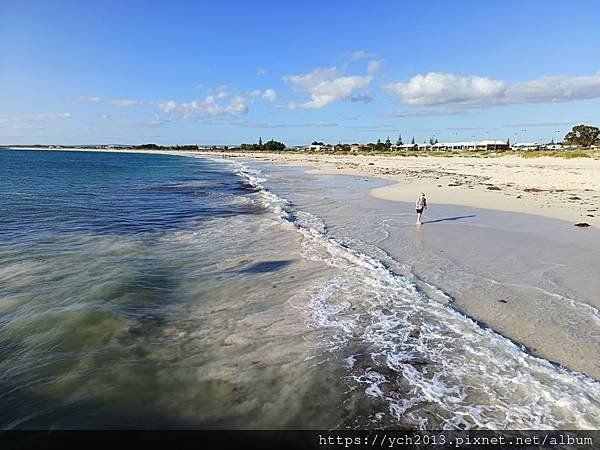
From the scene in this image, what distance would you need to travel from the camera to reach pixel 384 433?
506 centimetres

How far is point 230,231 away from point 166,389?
11509 mm

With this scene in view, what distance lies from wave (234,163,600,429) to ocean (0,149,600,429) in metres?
0.03

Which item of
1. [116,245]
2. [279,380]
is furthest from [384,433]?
[116,245]

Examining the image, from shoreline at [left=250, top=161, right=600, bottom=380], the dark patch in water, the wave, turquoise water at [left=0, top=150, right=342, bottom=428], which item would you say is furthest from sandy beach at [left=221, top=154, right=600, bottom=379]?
turquoise water at [left=0, top=150, right=342, bottom=428]

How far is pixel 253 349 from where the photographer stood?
23.5 feet

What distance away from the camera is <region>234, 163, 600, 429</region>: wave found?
212 inches

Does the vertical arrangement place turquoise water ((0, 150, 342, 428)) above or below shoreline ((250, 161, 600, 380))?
above

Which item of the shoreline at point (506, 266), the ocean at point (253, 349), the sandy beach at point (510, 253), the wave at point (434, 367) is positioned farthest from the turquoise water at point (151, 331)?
the sandy beach at point (510, 253)

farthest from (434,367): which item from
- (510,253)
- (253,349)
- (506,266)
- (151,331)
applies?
(510,253)

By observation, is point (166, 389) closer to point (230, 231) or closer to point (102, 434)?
point (102, 434)

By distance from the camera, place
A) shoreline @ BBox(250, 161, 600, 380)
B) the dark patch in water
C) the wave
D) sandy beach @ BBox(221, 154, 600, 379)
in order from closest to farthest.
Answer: the wave
shoreline @ BBox(250, 161, 600, 380)
sandy beach @ BBox(221, 154, 600, 379)
the dark patch in water

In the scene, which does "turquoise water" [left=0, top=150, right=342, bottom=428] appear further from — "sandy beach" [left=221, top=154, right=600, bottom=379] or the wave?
"sandy beach" [left=221, top=154, right=600, bottom=379]

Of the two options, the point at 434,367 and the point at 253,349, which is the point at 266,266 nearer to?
the point at 253,349

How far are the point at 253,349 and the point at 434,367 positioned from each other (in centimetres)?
322
